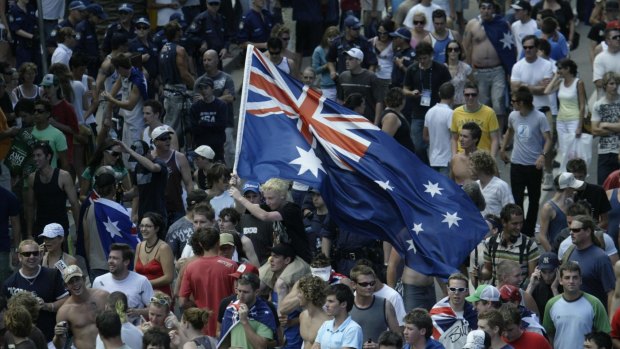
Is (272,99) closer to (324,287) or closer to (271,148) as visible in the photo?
(271,148)

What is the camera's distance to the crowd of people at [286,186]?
13.9m

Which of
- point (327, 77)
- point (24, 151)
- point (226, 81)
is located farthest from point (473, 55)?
point (24, 151)

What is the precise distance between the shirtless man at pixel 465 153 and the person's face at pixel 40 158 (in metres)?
4.14

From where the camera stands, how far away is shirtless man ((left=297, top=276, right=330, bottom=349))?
13688 mm

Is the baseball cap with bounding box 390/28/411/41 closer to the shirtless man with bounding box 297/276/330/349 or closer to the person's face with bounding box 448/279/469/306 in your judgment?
the person's face with bounding box 448/279/469/306

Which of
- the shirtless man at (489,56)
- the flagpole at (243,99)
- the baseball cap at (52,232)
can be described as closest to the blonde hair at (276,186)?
the flagpole at (243,99)

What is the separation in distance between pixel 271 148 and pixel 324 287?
154 cm

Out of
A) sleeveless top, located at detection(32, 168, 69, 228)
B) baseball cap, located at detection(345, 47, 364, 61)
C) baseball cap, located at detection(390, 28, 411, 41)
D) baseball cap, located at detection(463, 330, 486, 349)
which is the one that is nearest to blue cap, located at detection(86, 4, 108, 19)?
baseball cap, located at detection(390, 28, 411, 41)

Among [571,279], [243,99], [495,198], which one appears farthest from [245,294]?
[495,198]

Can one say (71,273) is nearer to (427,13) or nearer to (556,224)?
(556,224)

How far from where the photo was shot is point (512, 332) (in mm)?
13508

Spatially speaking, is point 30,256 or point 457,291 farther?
point 30,256

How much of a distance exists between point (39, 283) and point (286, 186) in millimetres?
2515

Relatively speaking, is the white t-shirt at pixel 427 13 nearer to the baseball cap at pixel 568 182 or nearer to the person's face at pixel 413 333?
the baseball cap at pixel 568 182
